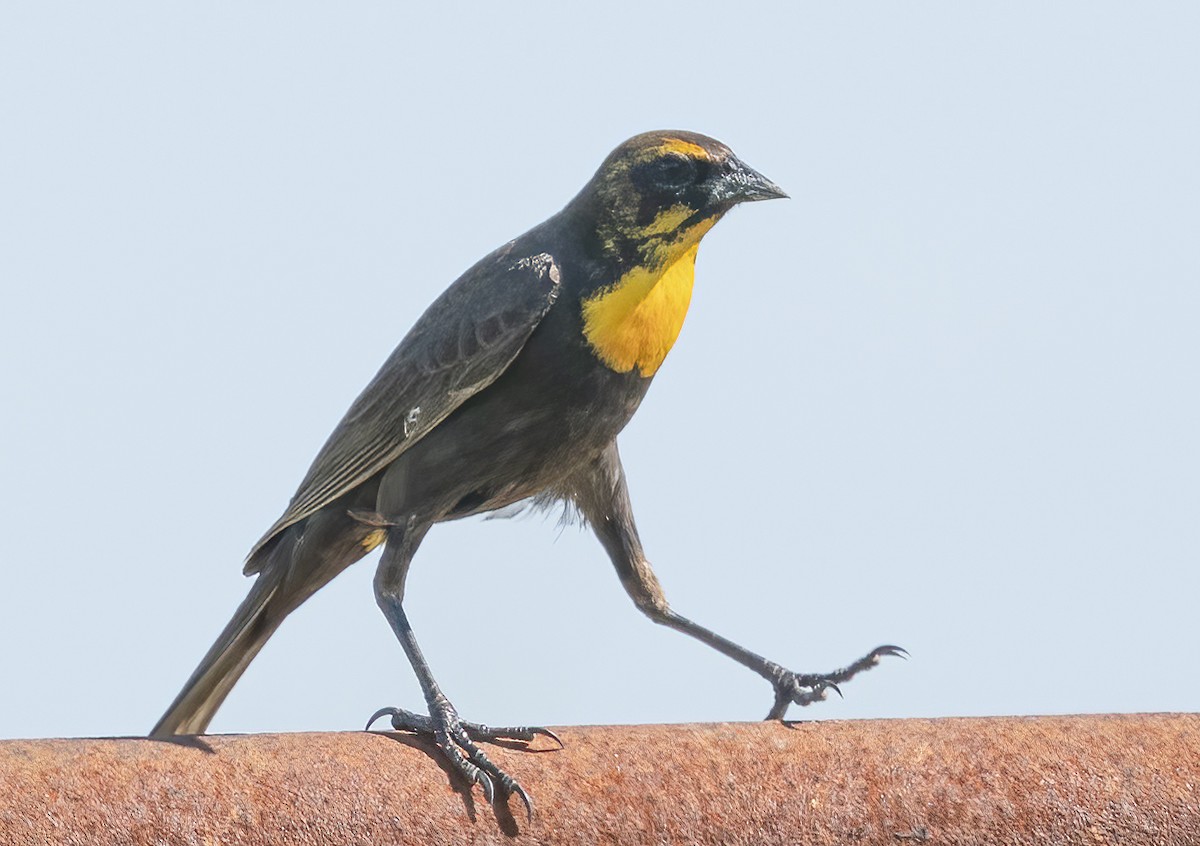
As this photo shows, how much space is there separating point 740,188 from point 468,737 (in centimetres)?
162

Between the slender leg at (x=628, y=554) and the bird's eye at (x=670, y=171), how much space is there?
81 cm

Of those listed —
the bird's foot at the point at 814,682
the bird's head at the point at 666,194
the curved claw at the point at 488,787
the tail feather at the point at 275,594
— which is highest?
the bird's head at the point at 666,194

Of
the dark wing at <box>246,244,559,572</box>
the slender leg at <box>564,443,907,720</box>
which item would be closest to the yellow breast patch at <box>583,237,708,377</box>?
the dark wing at <box>246,244,559,572</box>

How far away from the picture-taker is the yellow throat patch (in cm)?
386

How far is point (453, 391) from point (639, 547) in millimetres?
871

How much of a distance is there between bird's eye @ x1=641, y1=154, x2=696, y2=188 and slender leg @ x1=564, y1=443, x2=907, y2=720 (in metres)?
0.81

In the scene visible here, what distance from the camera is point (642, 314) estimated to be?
12.7 ft

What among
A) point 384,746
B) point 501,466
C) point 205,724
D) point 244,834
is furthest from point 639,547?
point 244,834

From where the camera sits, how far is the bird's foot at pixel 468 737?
2838 mm

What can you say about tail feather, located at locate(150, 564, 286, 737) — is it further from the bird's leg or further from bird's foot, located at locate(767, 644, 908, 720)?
bird's foot, located at locate(767, 644, 908, 720)

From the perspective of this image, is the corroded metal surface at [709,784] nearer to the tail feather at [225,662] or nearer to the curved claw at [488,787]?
the curved claw at [488,787]

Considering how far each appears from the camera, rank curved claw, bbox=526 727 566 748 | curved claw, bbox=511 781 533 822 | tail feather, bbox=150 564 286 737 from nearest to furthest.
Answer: curved claw, bbox=511 781 533 822 < curved claw, bbox=526 727 566 748 < tail feather, bbox=150 564 286 737

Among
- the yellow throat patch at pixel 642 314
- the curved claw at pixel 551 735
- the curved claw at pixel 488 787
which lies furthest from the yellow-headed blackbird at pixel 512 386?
the curved claw at pixel 488 787

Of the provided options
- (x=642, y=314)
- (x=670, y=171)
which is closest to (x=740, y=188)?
(x=670, y=171)
